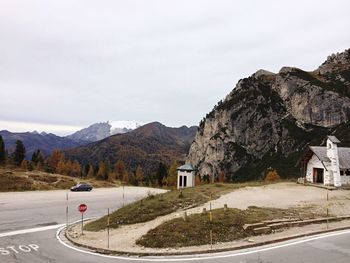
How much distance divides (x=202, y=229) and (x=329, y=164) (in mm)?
28704

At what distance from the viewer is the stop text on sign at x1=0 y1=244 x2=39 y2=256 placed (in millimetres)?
19203

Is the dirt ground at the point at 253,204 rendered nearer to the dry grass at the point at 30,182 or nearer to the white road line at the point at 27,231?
the white road line at the point at 27,231

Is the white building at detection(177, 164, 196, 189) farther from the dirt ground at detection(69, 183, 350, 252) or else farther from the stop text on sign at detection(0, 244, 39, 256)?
the stop text on sign at detection(0, 244, 39, 256)

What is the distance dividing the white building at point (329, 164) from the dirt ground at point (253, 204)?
3242mm

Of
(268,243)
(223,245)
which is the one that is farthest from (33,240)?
(268,243)

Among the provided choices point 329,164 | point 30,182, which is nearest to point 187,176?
point 329,164

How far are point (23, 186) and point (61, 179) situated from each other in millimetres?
10367

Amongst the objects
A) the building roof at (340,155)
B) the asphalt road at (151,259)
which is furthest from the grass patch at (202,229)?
the building roof at (340,155)

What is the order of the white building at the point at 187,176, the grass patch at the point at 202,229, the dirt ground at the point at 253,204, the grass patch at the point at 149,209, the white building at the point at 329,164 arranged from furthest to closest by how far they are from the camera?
the white building at the point at 187,176, the white building at the point at 329,164, the grass patch at the point at 149,209, the dirt ground at the point at 253,204, the grass patch at the point at 202,229

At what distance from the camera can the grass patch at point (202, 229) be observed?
19578 mm

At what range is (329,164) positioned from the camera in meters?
44.4

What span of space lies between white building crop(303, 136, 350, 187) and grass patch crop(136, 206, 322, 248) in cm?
2096

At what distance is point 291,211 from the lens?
1048 inches

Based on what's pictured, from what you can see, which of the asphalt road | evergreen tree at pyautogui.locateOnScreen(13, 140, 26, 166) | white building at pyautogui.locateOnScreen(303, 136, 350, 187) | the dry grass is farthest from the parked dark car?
evergreen tree at pyautogui.locateOnScreen(13, 140, 26, 166)
